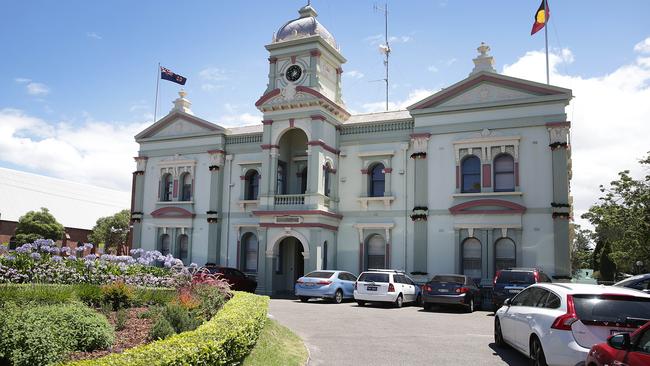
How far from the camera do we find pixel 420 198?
94.5 ft

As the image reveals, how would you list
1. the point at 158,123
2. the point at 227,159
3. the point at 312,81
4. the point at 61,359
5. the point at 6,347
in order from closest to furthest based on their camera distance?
the point at 6,347, the point at 61,359, the point at 312,81, the point at 227,159, the point at 158,123

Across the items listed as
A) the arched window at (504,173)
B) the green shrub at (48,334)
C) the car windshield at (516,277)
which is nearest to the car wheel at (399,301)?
the car windshield at (516,277)

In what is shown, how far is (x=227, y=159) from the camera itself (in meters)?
34.6

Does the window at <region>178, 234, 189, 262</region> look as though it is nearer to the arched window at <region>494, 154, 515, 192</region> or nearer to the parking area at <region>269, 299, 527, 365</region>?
the parking area at <region>269, 299, 527, 365</region>

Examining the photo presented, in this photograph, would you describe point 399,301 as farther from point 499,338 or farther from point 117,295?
point 117,295

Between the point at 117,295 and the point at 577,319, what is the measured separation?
10890 mm

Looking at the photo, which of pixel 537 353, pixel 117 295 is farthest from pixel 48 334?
pixel 537 353

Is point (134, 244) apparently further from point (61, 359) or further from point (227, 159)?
point (61, 359)

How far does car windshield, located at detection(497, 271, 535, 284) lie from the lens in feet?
69.8

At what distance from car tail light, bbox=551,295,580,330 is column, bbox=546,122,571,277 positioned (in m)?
17.8

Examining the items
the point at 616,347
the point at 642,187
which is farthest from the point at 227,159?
the point at 616,347

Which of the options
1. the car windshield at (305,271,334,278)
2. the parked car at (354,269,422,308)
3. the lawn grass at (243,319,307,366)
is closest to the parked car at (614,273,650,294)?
the parked car at (354,269,422,308)

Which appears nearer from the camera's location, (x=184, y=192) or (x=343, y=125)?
(x=343, y=125)

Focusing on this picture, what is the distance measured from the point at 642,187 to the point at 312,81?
1920 centimetres
